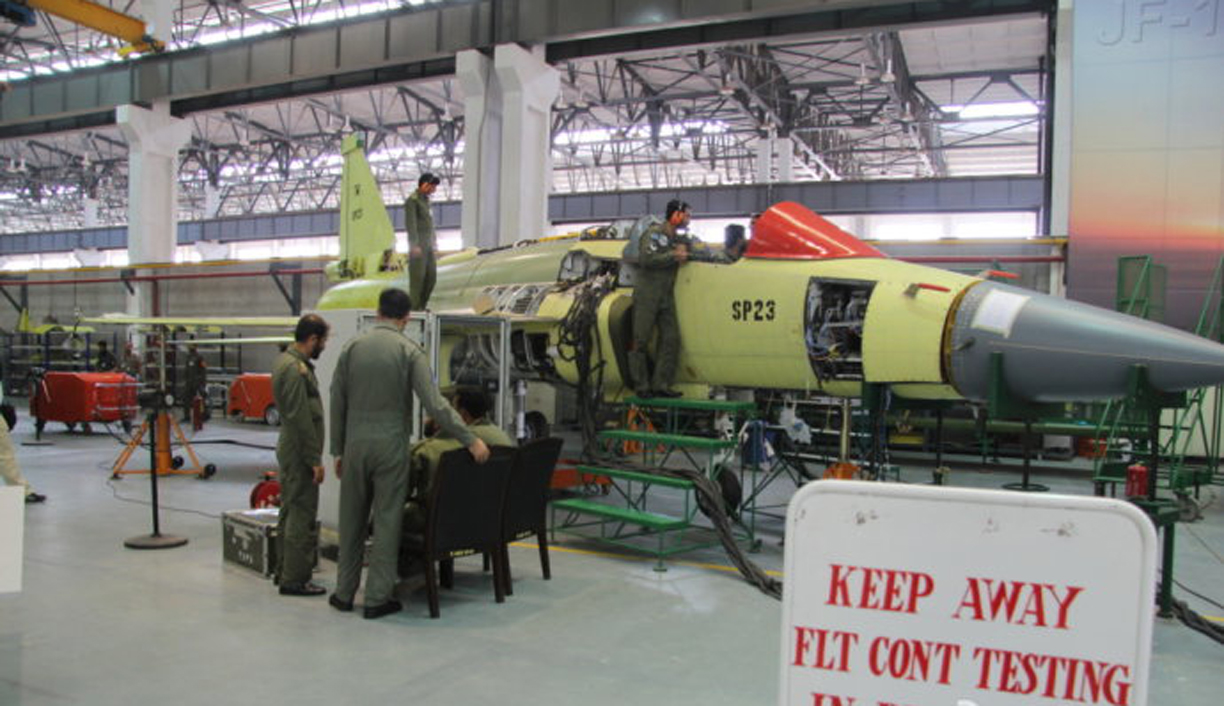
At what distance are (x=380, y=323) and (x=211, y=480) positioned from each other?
6.17 m

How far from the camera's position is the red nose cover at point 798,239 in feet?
22.2

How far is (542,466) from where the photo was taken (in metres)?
Answer: 5.60

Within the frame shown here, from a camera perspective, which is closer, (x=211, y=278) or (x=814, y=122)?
(x=211, y=278)

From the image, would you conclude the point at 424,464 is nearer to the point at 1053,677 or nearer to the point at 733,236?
the point at 733,236

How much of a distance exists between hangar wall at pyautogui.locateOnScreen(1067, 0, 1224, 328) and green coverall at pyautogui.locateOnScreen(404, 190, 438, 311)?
8.65 m

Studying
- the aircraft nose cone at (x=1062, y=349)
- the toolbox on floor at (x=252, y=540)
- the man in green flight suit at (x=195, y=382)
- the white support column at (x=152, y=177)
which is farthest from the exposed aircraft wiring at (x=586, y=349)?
the white support column at (x=152, y=177)

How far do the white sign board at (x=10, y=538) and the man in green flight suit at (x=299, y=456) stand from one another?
221 cm

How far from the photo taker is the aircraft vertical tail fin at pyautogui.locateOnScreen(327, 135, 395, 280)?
492 inches

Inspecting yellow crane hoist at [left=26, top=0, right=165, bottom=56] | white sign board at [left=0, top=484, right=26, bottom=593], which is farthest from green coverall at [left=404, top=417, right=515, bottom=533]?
yellow crane hoist at [left=26, top=0, right=165, bottom=56]

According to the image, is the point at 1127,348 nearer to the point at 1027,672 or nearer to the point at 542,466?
the point at 542,466

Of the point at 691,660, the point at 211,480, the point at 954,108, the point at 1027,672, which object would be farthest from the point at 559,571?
the point at 954,108

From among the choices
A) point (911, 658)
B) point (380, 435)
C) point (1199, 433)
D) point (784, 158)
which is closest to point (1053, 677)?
point (911, 658)

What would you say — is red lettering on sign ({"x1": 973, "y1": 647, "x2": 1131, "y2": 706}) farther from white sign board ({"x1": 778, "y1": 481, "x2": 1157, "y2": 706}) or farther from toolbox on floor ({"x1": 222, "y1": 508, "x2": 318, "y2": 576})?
toolbox on floor ({"x1": 222, "y1": 508, "x2": 318, "y2": 576})

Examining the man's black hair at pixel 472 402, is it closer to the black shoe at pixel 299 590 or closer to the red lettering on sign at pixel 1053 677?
the black shoe at pixel 299 590
